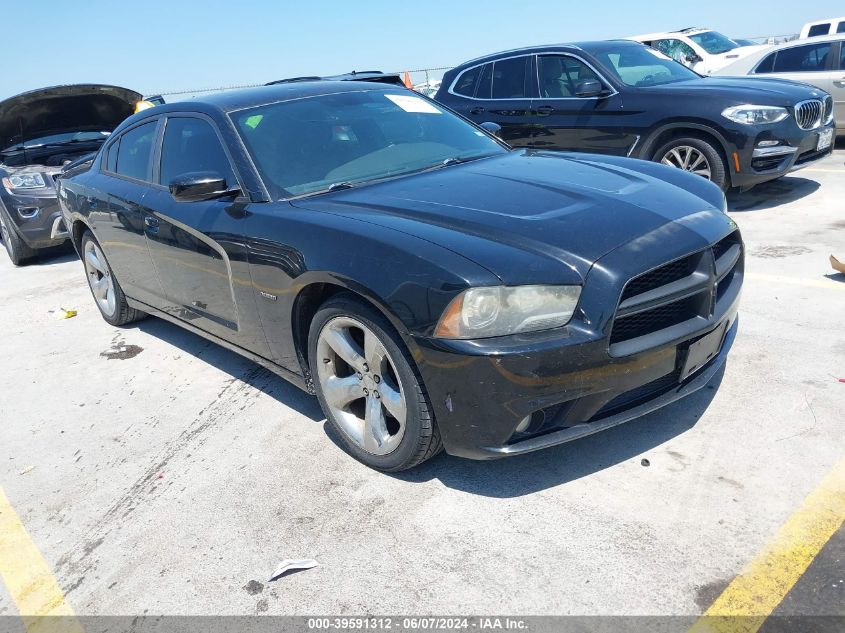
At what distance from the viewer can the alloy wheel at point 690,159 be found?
6.90 meters

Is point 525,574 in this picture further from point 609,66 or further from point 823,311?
point 609,66

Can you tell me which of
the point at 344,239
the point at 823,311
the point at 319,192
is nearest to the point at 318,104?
the point at 319,192

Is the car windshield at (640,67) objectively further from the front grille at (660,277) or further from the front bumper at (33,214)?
the front bumper at (33,214)

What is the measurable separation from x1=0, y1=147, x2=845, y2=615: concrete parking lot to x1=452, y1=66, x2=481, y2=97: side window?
5078 millimetres

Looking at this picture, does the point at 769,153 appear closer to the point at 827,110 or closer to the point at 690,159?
the point at 690,159

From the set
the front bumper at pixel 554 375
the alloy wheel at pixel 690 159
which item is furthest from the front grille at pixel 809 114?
the front bumper at pixel 554 375

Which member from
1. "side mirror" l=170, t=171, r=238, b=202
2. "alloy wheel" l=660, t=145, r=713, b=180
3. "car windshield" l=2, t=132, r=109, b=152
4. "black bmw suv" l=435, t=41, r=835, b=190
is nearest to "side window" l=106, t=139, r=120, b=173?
"side mirror" l=170, t=171, r=238, b=202

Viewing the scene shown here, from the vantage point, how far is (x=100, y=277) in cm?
565

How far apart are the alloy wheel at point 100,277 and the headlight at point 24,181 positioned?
3.03 meters

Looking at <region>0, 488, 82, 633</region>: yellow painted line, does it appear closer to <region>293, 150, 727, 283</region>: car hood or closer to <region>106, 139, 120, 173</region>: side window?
<region>293, 150, 727, 283</region>: car hood

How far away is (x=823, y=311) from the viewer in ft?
14.1

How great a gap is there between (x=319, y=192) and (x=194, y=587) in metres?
1.82

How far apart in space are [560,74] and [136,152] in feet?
15.7

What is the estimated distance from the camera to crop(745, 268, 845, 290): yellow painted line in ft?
15.4
